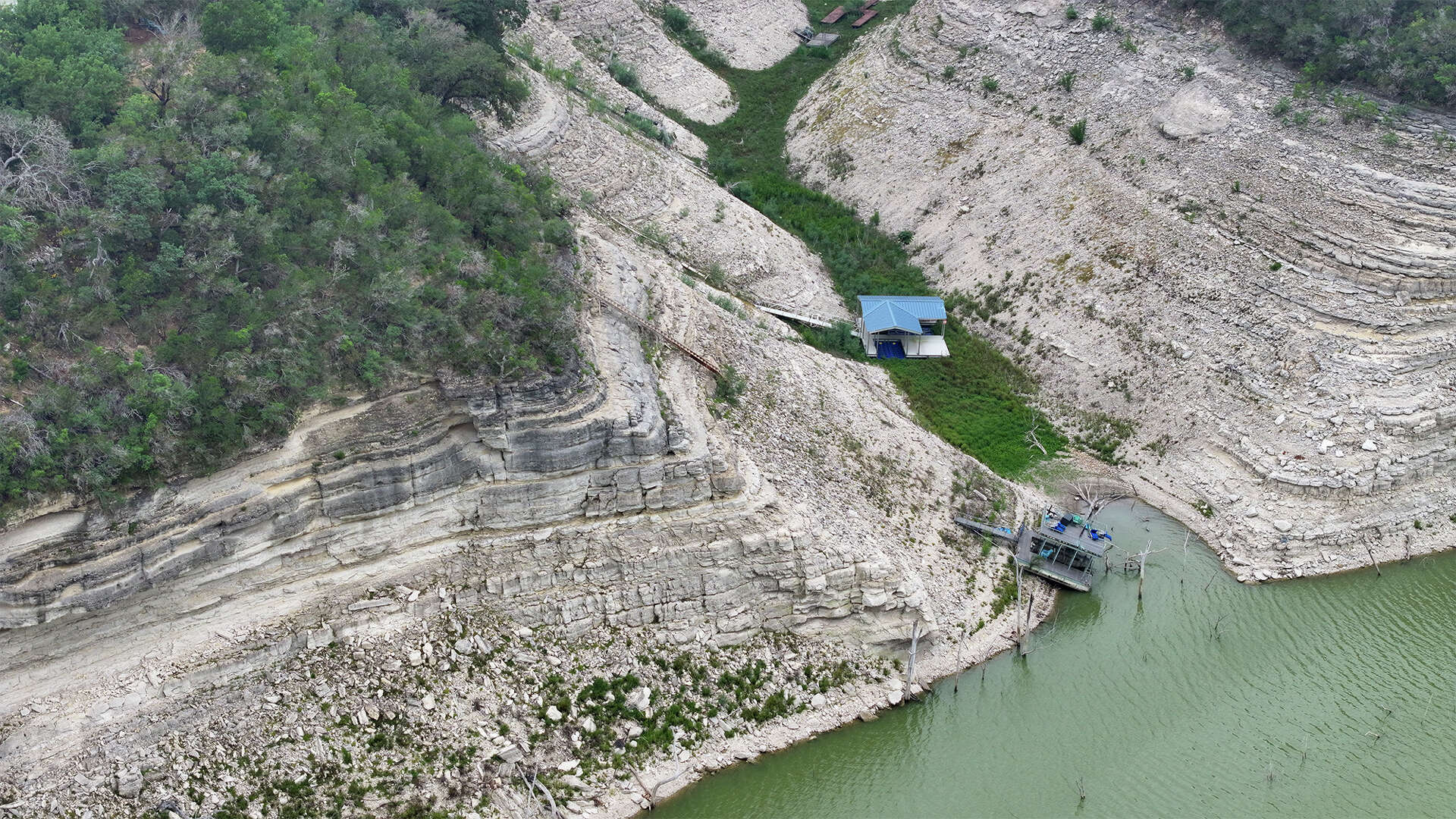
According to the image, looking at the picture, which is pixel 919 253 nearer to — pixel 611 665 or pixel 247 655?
pixel 611 665

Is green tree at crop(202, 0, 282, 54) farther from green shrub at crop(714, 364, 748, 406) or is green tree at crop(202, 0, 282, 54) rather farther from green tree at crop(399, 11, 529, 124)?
green shrub at crop(714, 364, 748, 406)

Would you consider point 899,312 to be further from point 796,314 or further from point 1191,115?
point 1191,115

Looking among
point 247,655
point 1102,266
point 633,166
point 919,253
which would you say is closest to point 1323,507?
point 1102,266

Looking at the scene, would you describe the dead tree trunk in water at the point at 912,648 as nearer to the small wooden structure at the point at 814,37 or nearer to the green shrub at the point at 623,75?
the green shrub at the point at 623,75

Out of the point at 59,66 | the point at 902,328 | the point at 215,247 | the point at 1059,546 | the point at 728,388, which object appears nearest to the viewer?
the point at 215,247

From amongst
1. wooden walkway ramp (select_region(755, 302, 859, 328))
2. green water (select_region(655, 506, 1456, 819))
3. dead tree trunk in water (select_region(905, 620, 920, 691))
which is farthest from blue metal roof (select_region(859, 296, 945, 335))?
dead tree trunk in water (select_region(905, 620, 920, 691))

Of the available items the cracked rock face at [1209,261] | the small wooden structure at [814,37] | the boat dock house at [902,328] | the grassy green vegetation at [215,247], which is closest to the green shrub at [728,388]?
the grassy green vegetation at [215,247]

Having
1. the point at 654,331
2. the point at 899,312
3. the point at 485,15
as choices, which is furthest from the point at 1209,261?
the point at 485,15
